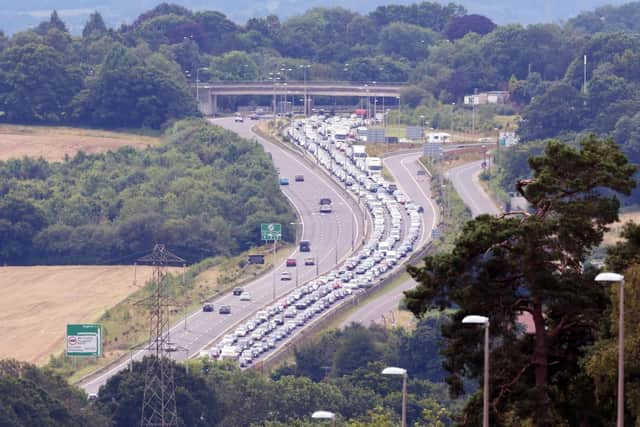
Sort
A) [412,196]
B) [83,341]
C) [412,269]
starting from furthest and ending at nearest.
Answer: [412,196], [83,341], [412,269]

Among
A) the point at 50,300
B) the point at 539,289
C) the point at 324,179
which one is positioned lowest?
the point at 50,300

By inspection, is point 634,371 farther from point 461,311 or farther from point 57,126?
point 57,126

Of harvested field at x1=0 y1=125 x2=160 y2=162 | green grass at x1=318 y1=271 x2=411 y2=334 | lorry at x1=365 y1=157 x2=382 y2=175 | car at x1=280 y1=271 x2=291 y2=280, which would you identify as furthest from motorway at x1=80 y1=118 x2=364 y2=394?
harvested field at x1=0 y1=125 x2=160 y2=162

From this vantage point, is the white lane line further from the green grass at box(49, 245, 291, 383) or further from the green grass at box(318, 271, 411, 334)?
the green grass at box(318, 271, 411, 334)

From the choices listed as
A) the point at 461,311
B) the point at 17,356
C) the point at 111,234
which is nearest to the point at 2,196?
the point at 111,234

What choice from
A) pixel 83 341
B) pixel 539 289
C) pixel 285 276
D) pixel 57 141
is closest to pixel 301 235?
pixel 285 276

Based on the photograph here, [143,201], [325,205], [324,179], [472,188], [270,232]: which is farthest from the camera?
[324,179]

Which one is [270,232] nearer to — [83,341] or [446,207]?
[446,207]

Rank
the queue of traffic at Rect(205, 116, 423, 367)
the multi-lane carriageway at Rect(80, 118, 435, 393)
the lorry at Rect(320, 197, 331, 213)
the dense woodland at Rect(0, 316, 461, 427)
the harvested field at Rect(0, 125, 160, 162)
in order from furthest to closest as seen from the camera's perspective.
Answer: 1. the harvested field at Rect(0, 125, 160, 162)
2. the lorry at Rect(320, 197, 331, 213)
3. the multi-lane carriageway at Rect(80, 118, 435, 393)
4. the queue of traffic at Rect(205, 116, 423, 367)
5. the dense woodland at Rect(0, 316, 461, 427)
